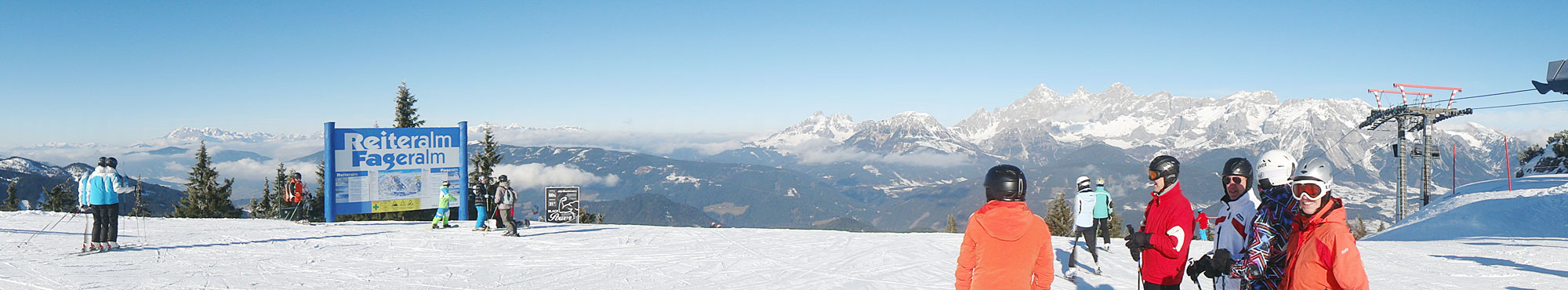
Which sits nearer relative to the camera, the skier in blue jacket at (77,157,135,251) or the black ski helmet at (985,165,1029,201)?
the black ski helmet at (985,165,1029,201)

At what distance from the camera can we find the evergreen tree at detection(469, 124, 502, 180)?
158 feet

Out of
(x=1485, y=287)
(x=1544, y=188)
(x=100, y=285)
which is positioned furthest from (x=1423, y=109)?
(x=100, y=285)

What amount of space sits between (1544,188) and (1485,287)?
23539 millimetres

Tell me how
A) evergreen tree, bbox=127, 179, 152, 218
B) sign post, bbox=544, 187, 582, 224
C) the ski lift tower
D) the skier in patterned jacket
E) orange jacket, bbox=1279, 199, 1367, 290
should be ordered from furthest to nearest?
the ski lift tower, sign post, bbox=544, 187, 582, 224, evergreen tree, bbox=127, 179, 152, 218, the skier in patterned jacket, orange jacket, bbox=1279, 199, 1367, 290

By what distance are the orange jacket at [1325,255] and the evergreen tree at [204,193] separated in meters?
59.2

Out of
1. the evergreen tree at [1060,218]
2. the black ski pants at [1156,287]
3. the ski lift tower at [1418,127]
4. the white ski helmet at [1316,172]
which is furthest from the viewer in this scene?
the evergreen tree at [1060,218]

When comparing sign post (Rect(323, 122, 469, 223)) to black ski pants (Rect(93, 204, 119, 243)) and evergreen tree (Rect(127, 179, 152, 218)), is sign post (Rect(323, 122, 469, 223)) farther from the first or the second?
black ski pants (Rect(93, 204, 119, 243))

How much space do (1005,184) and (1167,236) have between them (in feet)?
6.01

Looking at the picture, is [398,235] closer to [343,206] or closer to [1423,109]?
[343,206]

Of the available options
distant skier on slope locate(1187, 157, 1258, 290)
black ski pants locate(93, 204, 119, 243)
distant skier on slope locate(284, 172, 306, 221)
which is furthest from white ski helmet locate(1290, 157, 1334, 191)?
distant skier on slope locate(284, 172, 306, 221)

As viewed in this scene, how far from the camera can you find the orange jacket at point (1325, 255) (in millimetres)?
3881

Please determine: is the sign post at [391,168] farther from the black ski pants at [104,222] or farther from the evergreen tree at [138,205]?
the black ski pants at [104,222]

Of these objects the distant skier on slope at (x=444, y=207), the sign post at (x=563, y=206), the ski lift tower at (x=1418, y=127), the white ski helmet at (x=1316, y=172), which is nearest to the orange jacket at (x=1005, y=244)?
the white ski helmet at (x=1316, y=172)

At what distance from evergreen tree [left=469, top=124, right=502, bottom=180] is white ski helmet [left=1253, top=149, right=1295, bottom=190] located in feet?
158
